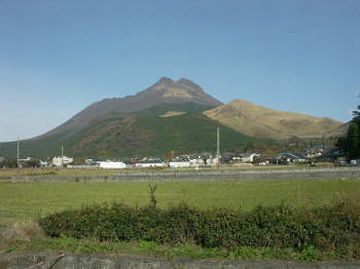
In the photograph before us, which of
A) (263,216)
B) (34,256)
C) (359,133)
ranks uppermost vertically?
(359,133)

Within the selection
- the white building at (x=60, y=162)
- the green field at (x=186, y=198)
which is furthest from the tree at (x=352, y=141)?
the white building at (x=60, y=162)

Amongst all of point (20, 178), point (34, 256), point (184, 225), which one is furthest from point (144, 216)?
point (20, 178)

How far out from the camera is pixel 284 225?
8562 mm

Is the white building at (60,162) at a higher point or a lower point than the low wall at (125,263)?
higher

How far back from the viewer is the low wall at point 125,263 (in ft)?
A: 25.7

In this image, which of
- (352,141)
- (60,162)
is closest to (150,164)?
(60,162)

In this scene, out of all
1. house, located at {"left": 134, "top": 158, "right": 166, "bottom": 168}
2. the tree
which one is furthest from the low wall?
house, located at {"left": 134, "top": 158, "right": 166, "bottom": 168}

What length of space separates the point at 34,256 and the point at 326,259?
459 centimetres

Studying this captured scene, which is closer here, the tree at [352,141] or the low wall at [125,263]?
the low wall at [125,263]

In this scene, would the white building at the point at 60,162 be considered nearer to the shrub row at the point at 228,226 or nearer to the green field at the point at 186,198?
the green field at the point at 186,198

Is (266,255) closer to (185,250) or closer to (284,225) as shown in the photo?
(284,225)

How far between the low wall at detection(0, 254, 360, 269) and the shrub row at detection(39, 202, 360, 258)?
575mm

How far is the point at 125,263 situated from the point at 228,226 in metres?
1.72

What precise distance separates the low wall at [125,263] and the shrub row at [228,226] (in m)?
0.57
